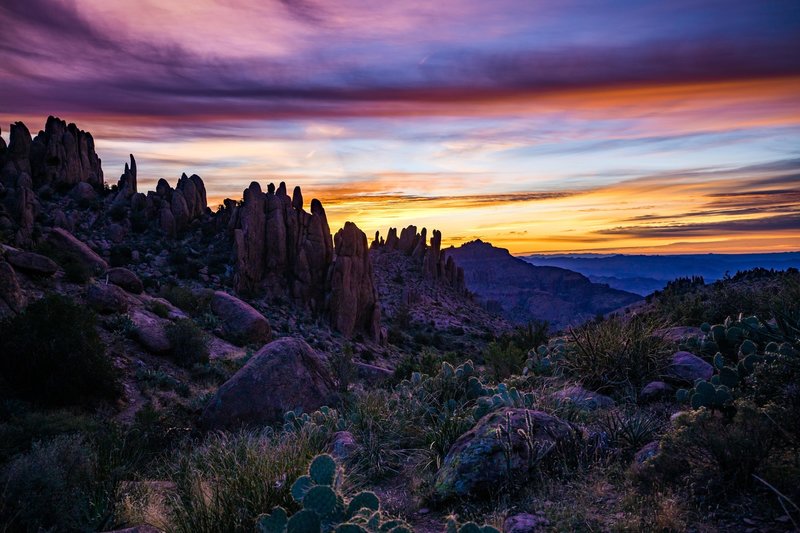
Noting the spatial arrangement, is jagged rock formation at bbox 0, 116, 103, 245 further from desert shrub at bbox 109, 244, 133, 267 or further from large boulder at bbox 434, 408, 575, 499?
large boulder at bbox 434, 408, 575, 499

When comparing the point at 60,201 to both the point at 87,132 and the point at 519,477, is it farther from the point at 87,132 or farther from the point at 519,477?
the point at 519,477

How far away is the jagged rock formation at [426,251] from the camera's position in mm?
86375

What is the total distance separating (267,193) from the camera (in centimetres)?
5206

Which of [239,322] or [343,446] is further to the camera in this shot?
[239,322]

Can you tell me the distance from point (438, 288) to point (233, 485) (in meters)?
76.9

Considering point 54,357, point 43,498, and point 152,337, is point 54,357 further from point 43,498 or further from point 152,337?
point 43,498

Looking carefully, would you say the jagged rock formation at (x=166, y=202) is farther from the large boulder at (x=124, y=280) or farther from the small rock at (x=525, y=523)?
the small rock at (x=525, y=523)

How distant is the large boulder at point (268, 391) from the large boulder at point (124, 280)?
53.7ft

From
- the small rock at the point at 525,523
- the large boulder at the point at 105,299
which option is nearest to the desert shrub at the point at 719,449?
the small rock at the point at 525,523

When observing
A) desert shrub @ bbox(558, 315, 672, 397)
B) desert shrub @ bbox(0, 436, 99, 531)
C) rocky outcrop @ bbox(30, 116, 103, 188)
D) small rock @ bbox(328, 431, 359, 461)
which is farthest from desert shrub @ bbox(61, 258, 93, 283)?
rocky outcrop @ bbox(30, 116, 103, 188)

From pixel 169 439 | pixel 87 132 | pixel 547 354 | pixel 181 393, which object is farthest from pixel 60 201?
pixel 547 354

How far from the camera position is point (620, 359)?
9.77 m

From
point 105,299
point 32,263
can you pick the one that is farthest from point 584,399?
point 32,263

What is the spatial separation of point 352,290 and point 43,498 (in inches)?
1663
